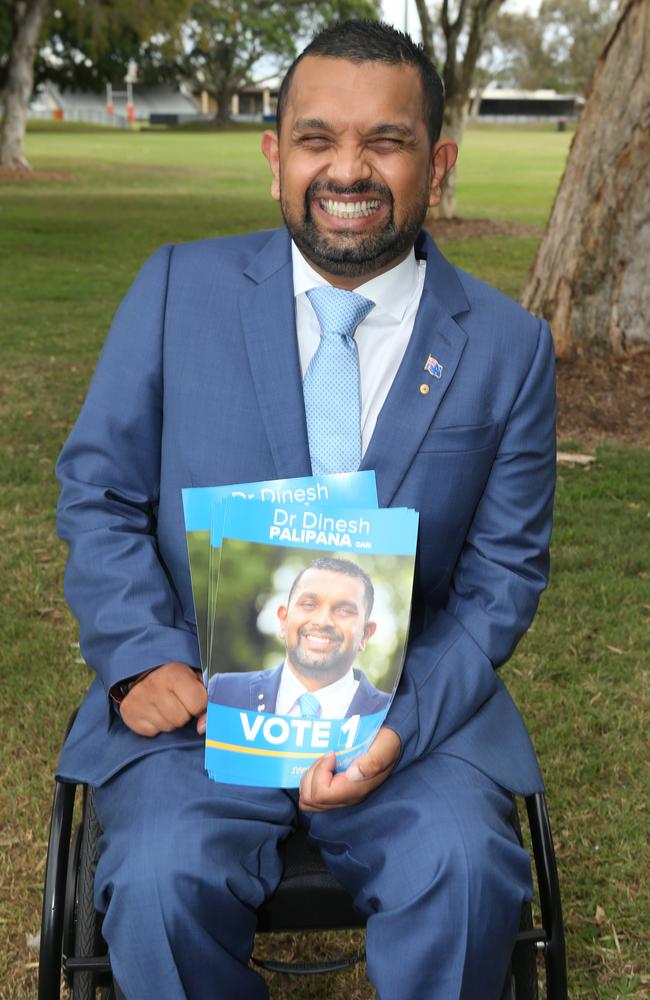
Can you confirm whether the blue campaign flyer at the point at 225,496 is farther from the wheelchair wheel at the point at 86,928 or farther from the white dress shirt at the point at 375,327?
the wheelchair wheel at the point at 86,928

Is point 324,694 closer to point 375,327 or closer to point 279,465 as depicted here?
point 279,465

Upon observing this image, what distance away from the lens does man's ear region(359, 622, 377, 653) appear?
2051mm

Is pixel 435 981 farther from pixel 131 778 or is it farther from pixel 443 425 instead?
pixel 443 425

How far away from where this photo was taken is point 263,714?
2.03m

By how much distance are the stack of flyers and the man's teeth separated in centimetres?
59

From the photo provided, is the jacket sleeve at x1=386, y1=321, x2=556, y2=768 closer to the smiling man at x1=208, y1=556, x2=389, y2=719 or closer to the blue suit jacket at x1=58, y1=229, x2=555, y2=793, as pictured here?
the blue suit jacket at x1=58, y1=229, x2=555, y2=793

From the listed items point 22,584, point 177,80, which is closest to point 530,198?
point 22,584

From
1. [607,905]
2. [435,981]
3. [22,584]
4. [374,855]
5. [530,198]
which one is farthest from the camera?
[530,198]

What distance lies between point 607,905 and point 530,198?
21638 mm

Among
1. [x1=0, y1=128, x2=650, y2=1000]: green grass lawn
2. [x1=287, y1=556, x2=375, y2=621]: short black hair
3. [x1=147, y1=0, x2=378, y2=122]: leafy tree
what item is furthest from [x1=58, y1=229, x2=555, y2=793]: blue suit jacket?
[x1=147, y1=0, x2=378, y2=122]: leafy tree

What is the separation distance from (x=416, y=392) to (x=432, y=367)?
6cm

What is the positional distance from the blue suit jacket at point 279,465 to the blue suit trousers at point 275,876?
0.15m

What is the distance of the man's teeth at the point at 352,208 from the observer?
2.29 meters

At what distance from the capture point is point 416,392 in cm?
230
